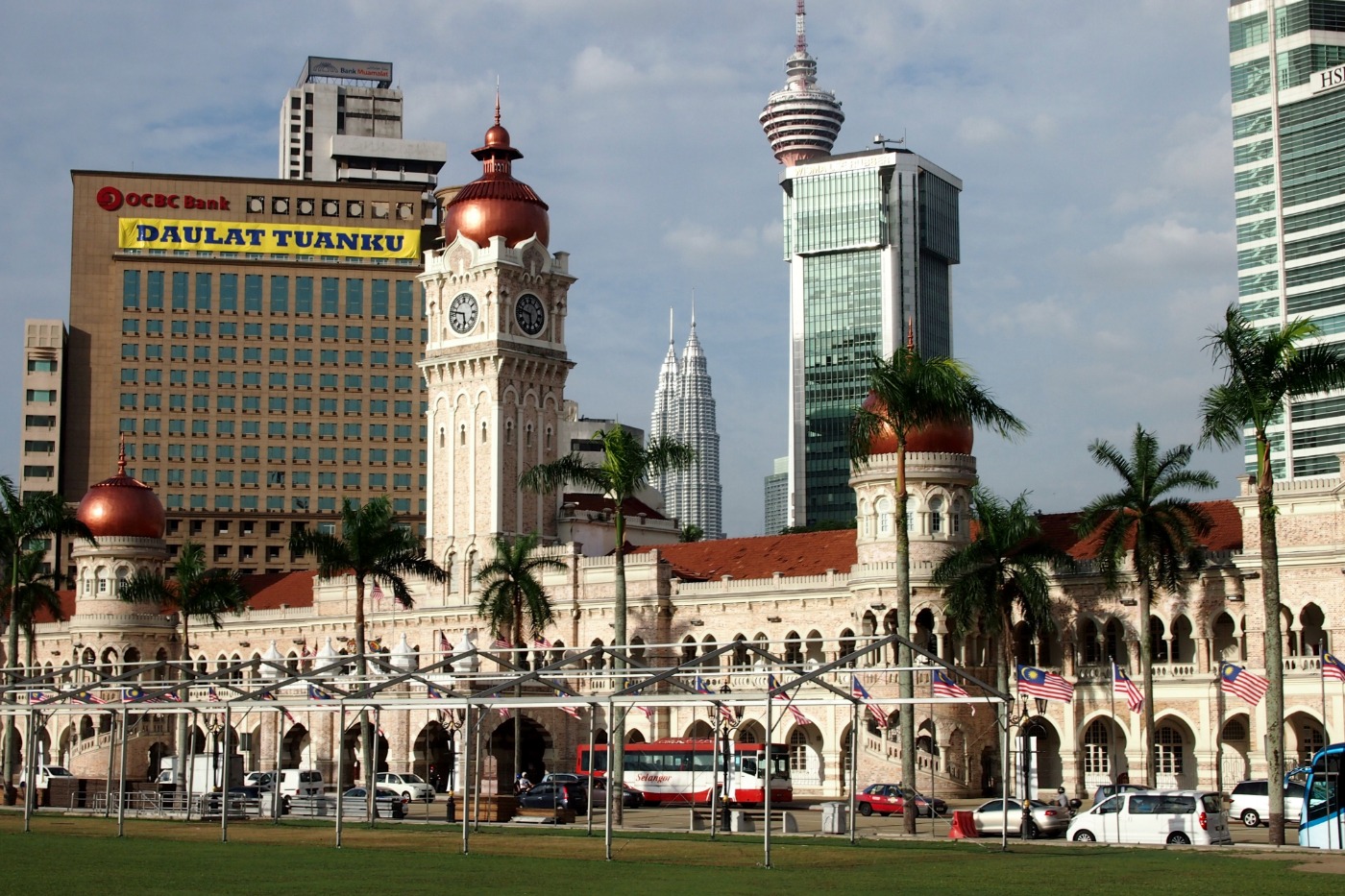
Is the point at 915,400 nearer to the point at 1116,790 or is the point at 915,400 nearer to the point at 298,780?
the point at 1116,790

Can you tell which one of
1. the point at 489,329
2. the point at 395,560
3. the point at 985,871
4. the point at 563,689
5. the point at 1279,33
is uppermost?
the point at 1279,33

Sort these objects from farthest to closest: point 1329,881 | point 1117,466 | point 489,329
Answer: point 489,329
point 1117,466
point 1329,881

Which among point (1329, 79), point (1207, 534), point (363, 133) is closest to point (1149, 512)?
point (1207, 534)

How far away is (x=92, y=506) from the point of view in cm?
10806

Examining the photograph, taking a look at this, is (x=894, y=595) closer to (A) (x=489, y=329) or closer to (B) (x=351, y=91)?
(A) (x=489, y=329)

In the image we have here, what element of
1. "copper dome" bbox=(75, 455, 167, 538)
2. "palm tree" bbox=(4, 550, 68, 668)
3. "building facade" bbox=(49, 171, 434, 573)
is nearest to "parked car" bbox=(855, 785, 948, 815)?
"palm tree" bbox=(4, 550, 68, 668)

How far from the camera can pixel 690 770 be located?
68.8 meters

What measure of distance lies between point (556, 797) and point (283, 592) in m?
56.5

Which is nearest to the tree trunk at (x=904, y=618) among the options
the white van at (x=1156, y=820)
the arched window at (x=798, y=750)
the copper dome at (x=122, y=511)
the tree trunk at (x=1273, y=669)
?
the white van at (x=1156, y=820)

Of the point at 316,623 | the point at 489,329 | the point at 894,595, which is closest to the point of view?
the point at 894,595

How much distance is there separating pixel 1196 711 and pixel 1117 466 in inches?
397

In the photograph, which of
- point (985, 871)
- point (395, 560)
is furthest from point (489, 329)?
point (985, 871)

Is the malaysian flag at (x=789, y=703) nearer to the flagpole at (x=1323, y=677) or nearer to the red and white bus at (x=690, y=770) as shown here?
the red and white bus at (x=690, y=770)

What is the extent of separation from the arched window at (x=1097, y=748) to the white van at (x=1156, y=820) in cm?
2495
